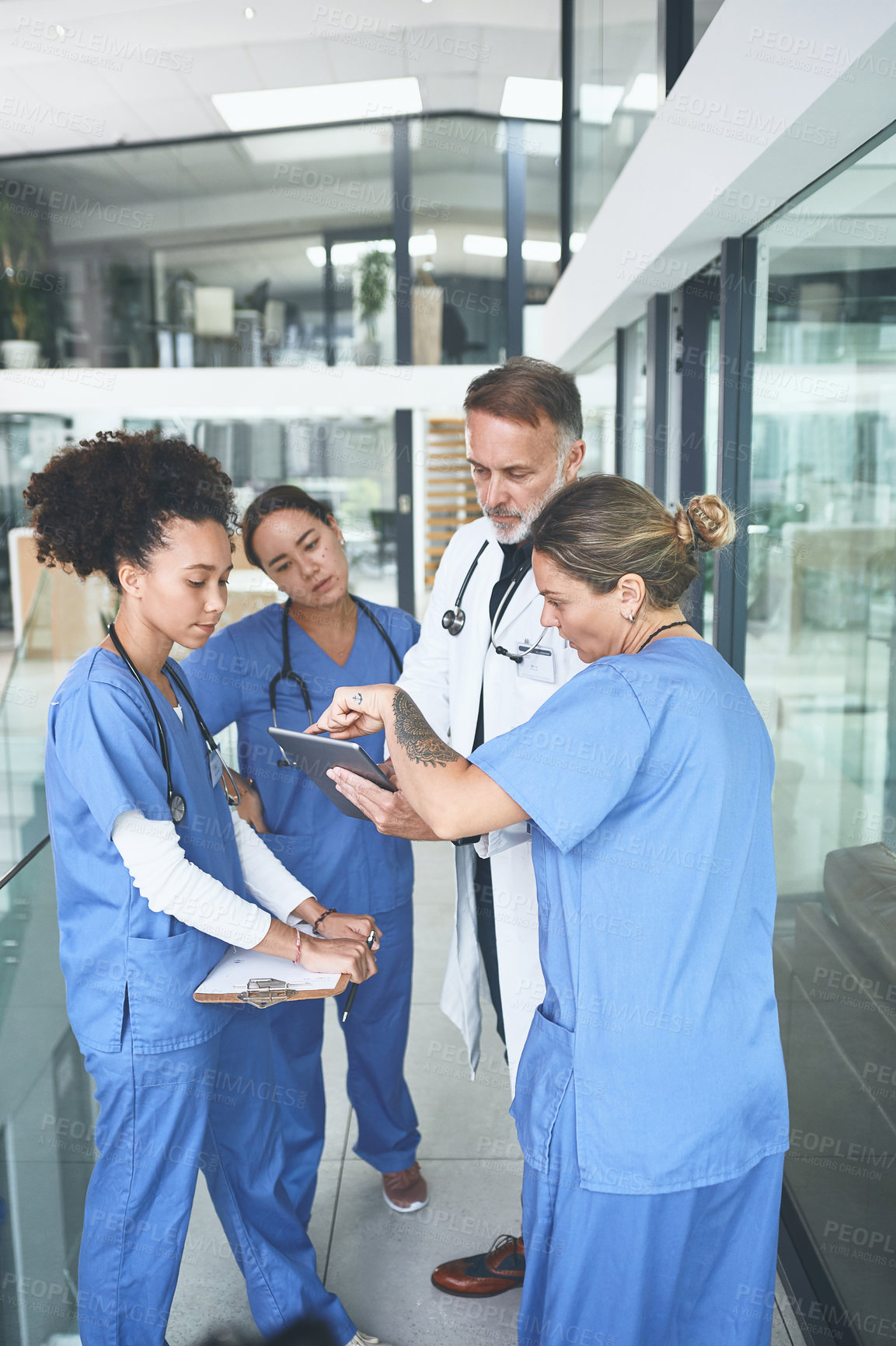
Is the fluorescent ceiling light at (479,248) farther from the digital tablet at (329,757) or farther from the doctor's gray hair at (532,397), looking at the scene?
the digital tablet at (329,757)

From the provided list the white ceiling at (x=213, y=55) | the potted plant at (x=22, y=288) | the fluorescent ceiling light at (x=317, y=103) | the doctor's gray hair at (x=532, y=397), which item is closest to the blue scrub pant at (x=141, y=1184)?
the doctor's gray hair at (x=532, y=397)

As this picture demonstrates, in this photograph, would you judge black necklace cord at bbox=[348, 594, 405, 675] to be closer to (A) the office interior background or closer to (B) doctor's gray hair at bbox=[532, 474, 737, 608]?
(A) the office interior background

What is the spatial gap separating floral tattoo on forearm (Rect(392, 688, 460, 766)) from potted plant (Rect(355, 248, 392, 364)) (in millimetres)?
6129

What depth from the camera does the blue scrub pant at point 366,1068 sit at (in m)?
1.95

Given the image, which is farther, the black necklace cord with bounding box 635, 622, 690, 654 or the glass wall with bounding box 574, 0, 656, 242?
the glass wall with bounding box 574, 0, 656, 242

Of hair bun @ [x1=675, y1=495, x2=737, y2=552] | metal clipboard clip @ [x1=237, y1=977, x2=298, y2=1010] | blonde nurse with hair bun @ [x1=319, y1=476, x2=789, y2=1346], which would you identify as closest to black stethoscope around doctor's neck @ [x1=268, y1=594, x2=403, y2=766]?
metal clipboard clip @ [x1=237, y1=977, x2=298, y2=1010]

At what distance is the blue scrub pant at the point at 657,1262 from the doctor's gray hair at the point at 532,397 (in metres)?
1.19

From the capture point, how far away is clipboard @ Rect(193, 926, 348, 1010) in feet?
4.46

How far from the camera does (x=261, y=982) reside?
4.55ft

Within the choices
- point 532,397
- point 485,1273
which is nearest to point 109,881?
point 532,397

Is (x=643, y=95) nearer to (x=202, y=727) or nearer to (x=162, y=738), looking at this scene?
(x=202, y=727)

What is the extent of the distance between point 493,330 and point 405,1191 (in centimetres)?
609

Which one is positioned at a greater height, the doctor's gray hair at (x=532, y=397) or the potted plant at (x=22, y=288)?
the potted plant at (x=22, y=288)

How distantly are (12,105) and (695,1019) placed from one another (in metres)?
7.09
